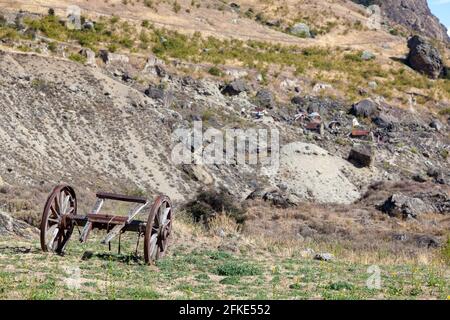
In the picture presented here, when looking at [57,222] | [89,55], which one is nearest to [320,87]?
[89,55]

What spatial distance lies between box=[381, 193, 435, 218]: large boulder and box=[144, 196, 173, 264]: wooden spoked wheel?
769 inches

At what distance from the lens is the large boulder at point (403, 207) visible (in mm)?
29109

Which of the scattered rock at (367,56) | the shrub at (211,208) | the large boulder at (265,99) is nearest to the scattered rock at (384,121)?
the large boulder at (265,99)

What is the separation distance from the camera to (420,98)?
174ft

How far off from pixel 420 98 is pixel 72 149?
34.3 m

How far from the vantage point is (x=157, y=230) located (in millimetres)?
11305

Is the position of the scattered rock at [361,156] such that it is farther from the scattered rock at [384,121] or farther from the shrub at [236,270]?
the shrub at [236,270]

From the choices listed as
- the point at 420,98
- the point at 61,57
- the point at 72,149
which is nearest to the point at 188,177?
the point at 72,149

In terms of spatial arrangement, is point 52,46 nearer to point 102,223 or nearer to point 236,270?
point 102,223

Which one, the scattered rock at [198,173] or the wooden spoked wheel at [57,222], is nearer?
the wooden spoked wheel at [57,222]

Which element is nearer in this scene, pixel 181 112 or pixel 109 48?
pixel 181 112

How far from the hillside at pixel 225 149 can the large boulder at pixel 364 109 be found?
0.65 ft
